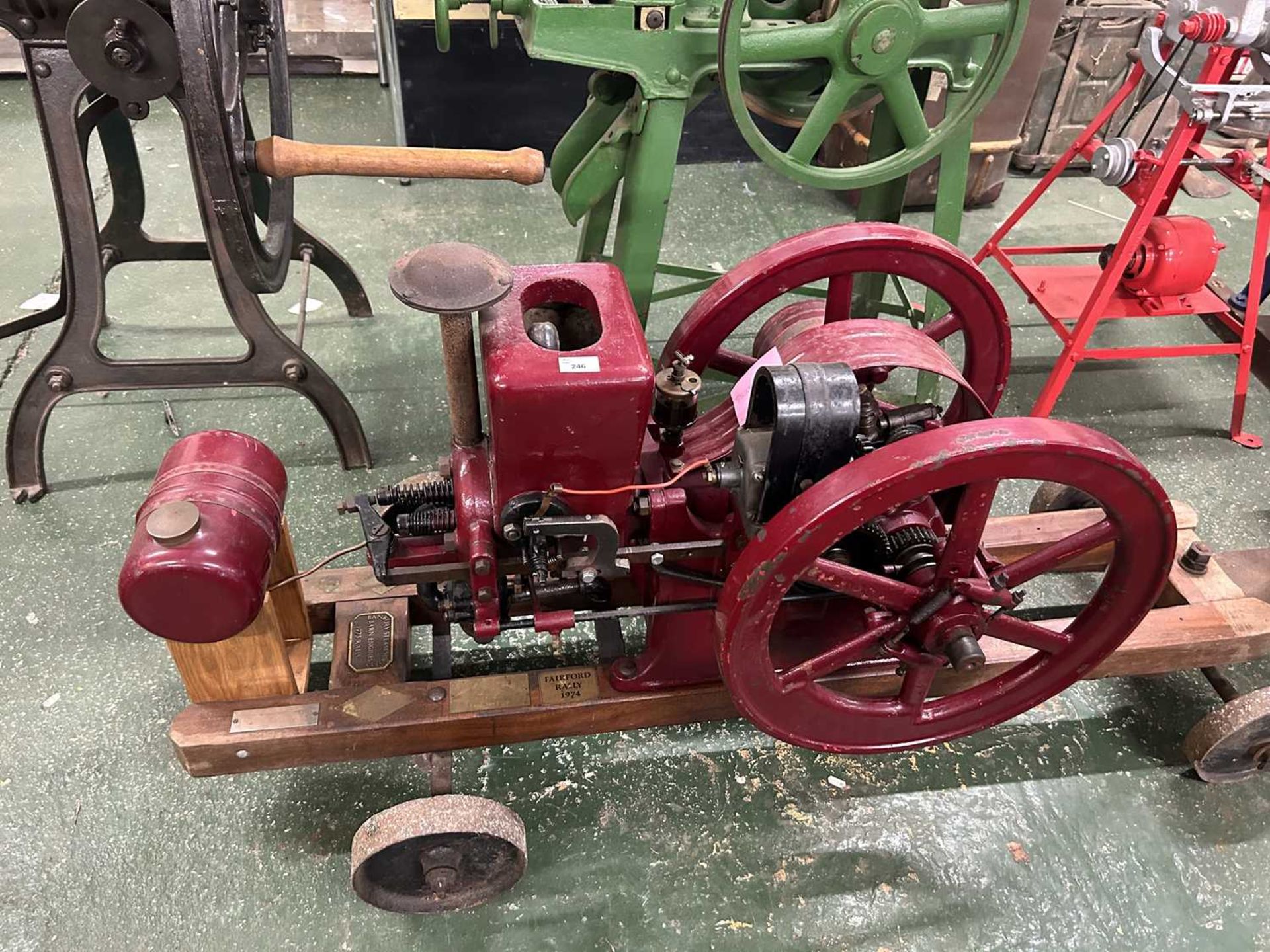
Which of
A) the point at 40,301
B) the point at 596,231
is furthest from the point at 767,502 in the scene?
the point at 40,301

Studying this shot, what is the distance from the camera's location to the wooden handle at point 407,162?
1.46 meters

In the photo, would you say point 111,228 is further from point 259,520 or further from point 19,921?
point 19,921

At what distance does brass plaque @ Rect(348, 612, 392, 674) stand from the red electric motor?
214 centimetres

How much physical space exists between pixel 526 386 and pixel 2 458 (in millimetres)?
1942

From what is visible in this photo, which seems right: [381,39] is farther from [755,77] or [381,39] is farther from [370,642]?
[370,642]

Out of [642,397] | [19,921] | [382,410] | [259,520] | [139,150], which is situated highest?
[642,397]

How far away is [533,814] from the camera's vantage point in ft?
5.64

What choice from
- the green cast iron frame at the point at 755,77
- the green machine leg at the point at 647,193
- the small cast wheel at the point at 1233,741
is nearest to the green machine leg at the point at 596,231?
the green cast iron frame at the point at 755,77

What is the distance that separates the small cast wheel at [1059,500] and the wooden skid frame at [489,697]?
19cm

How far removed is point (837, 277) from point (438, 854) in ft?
4.14

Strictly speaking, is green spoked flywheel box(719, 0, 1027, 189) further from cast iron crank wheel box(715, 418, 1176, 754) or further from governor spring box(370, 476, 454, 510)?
governor spring box(370, 476, 454, 510)

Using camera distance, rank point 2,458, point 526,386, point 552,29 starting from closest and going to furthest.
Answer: point 526,386 → point 552,29 → point 2,458

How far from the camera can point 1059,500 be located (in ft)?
6.91

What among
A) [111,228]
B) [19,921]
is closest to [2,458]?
[111,228]
